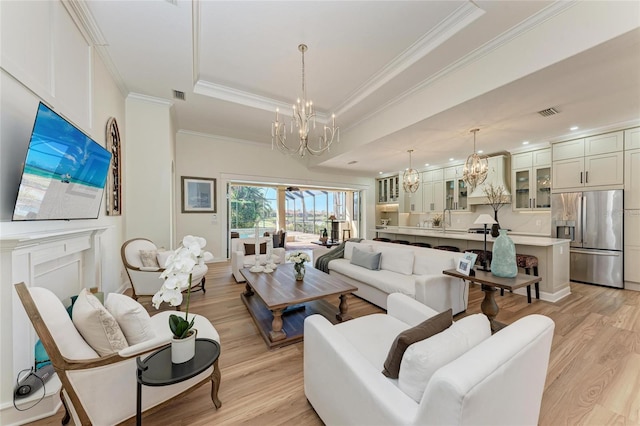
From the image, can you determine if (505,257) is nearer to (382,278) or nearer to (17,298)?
(382,278)

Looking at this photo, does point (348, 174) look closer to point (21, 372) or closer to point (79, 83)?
point (79, 83)

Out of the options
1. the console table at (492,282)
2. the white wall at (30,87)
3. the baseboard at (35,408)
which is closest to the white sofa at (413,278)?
the console table at (492,282)

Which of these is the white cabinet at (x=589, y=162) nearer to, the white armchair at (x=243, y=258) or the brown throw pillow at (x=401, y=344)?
the brown throw pillow at (x=401, y=344)

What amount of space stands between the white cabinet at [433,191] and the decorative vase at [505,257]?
4935mm

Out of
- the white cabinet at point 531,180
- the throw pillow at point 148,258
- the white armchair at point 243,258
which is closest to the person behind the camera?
the throw pillow at point 148,258

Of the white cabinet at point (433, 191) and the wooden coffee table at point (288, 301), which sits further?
the white cabinet at point (433, 191)

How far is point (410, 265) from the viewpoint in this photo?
3328 millimetres

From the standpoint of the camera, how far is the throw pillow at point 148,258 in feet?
10.5

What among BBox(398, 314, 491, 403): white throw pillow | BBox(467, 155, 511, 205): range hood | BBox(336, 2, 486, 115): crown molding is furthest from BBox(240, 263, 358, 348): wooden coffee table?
BBox(467, 155, 511, 205): range hood

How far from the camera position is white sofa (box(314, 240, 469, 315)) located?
271cm

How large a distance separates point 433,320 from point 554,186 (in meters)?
5.52

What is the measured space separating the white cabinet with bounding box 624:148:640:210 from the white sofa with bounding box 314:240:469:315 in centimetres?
346

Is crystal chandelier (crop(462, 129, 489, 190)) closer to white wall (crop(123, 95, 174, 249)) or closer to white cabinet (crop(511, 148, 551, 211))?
white cabinet (crop(511, 148, 551, 211))

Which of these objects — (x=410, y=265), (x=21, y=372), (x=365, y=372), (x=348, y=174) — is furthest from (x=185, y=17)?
(x=348, y=174)
